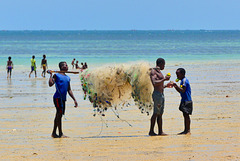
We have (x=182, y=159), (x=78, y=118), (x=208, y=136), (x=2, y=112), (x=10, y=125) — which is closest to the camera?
(x=182, y=159)

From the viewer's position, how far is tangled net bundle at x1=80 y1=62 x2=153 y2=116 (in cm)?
816

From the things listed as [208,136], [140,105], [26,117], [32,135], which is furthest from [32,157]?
[26,117]

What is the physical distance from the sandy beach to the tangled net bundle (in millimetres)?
691

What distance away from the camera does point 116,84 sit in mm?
8250

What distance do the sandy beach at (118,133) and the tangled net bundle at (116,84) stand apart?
691 mm

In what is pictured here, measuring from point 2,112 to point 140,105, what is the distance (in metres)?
4.73

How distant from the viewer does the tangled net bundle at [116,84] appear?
8.16 m

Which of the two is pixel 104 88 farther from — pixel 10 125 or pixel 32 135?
pixel 10 125

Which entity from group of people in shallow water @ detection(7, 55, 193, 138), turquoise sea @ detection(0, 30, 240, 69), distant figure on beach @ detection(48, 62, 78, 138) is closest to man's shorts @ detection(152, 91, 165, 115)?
group of people in shallow water @ detection(7, 55, 193, 138)

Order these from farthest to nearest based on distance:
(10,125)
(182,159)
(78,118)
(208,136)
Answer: (78,118) < (10,125) < (208,136) < (182,159)

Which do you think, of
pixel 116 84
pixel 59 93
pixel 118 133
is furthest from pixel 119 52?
pixel 59 93

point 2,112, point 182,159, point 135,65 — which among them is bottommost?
point 182,159

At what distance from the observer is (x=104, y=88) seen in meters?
8.23

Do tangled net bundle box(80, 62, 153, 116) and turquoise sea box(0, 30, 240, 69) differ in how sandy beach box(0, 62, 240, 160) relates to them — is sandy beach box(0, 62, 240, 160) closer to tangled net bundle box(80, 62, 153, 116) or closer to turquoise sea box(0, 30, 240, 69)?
tangled net bundle box(80, 62, 153, 116)
